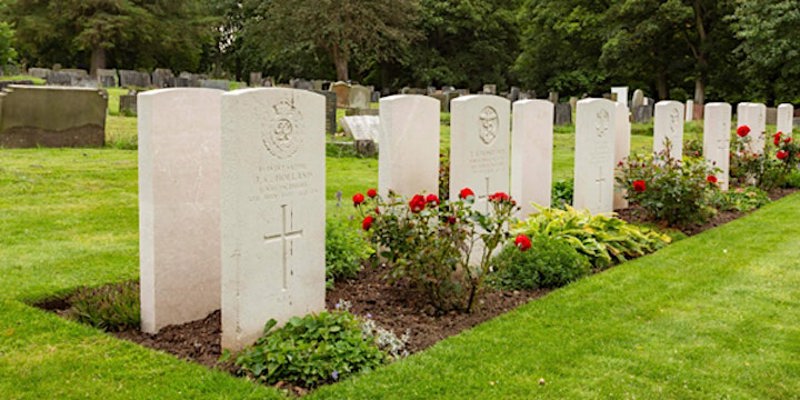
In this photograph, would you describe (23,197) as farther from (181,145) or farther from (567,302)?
(567,302)

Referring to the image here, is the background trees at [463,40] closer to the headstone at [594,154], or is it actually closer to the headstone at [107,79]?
the headstone at [107,79]

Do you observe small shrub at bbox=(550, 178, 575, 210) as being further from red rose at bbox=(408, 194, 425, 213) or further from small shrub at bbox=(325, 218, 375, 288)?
red rose at bbox=(408, 194, 425, 213)

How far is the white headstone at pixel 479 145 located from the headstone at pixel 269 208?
2306 mm

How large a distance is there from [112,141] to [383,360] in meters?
11.7

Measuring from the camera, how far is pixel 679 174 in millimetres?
9617

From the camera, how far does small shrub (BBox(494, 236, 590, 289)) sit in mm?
6871

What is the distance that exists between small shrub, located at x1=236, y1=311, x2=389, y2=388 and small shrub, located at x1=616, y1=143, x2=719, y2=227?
545cm

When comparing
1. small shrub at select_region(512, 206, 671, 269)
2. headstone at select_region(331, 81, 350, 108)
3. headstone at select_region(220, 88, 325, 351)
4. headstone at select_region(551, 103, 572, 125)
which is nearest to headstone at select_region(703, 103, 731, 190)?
small shrub at select_region(512, 206, 671, 269)

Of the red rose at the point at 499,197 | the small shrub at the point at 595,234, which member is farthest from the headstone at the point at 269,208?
the small shrub at the point at 595,234

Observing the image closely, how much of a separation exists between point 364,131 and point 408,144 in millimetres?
8959

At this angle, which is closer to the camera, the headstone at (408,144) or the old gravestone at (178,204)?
the old gravestone at (178,204)

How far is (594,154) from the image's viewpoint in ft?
32.0

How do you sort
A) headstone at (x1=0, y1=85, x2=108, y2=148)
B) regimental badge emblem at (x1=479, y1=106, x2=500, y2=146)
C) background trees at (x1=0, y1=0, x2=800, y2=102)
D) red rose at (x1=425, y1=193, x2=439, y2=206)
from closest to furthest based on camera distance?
red rose at (x1=425, y1=193, x2=439, y2=206) < regimental badge emblem at (x1=479, y1=106, x2=500, y2=146) < headstone at (x1=0, y1=85, x2=108, y2=148) < background trees at (x1=0, y1=0, x2=800, y2=102)

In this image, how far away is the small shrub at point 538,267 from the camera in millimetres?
6871
